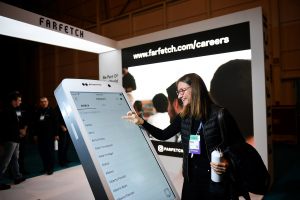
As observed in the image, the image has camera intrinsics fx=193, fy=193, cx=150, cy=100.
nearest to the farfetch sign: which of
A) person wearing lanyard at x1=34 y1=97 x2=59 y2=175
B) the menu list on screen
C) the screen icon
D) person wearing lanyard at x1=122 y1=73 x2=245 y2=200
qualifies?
person wearing lanyard at x1=34 y1=97 x2=59 y2=175

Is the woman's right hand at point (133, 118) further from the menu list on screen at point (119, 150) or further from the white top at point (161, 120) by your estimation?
the white top at point (161, 120)

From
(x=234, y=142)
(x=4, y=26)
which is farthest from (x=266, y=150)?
(x=4, y=26)

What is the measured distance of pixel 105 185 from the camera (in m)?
0.67

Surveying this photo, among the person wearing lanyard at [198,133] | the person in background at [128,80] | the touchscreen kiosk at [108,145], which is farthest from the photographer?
the person in background at [128,80]

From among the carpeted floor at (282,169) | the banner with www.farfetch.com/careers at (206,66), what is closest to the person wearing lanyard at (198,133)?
the banner with www.farfetch.com/careers at (206,66)

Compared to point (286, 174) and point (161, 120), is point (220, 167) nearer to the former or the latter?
point (161, 120)

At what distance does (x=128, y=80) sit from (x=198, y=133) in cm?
291

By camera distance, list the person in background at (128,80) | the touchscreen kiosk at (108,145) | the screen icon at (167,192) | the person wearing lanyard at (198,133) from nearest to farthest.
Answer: the touchscreen kiosk at (108,145) < the screen icon at (167,192) < the person wearing lanyard at (198,133) < the person in background at (128,80)

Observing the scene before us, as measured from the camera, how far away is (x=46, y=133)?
151 inches

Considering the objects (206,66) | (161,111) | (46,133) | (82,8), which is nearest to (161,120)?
(161,111)

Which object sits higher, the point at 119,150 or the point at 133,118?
the point at 133,118

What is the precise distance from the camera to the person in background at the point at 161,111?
3602 millimetres

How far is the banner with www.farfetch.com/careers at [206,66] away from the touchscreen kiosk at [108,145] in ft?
7.41

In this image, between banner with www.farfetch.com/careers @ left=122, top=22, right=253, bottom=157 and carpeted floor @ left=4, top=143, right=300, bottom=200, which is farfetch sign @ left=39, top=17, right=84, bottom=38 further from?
carpeted floor @ left=4, top=143, right=300, bottom=200
